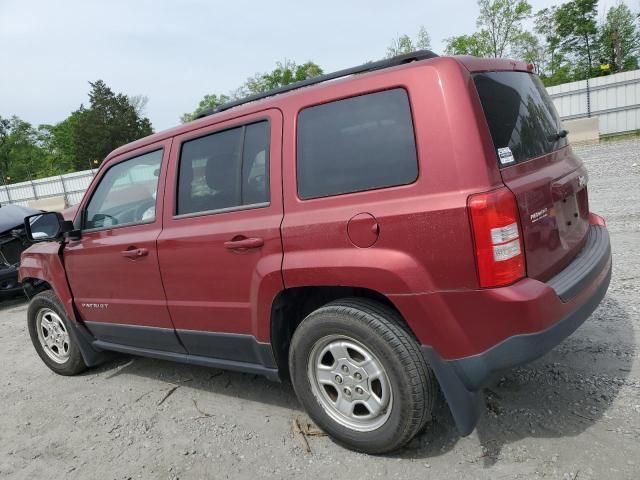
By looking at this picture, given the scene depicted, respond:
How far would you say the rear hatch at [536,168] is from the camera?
228 cm

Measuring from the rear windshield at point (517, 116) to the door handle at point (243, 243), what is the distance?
4.34ft

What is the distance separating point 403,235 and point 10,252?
23.7 ft

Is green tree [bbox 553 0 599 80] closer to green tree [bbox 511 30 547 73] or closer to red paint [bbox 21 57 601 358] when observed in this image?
green tree [bbox 511 30 547 73]

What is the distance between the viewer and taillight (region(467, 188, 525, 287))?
83.0 inches

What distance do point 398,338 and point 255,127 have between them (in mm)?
1460

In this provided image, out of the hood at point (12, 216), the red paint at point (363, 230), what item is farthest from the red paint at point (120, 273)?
the hood at point (12, 216)

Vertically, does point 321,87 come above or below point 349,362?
above

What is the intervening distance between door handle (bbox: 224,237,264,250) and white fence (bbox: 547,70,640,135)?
22.1m

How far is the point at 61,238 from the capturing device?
398cm

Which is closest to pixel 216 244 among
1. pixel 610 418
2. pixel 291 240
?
pixel 291 240

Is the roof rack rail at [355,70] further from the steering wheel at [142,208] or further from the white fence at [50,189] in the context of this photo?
the white fence at [50,189]

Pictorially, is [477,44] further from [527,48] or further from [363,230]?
[363,230]

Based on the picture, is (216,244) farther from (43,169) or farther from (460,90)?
(43,169)

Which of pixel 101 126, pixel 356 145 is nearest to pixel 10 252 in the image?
pixel 356 145
